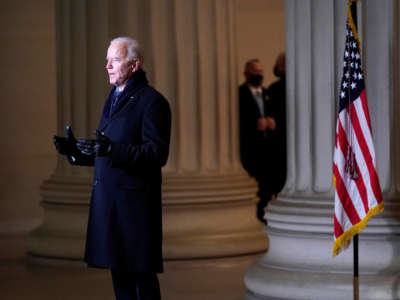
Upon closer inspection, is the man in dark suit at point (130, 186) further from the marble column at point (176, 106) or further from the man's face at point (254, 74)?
the man's face at point (254, 74)

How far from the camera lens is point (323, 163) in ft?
26.3

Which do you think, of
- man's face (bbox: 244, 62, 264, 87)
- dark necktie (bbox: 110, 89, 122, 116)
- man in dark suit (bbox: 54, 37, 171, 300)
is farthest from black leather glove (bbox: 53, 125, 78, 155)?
man's face (bbox: 244, 62, 264, 87)

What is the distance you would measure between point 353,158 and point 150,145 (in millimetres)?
1542

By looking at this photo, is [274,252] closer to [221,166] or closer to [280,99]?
[221,166]

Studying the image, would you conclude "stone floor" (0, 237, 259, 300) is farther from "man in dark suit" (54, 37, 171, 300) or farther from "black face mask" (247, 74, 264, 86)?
"black face mask" (247, 74, 264, 86)

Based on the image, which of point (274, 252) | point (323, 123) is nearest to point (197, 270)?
point (274, 252)

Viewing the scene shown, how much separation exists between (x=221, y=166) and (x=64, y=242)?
6.25 feet

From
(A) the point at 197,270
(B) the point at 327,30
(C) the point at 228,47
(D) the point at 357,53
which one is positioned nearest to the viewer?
(D) the point at 357,53

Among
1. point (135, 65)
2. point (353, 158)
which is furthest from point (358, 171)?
point (135, 65)

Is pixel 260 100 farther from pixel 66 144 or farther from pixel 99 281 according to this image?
pixel 66 144

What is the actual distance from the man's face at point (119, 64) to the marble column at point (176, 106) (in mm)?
4526

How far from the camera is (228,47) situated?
37.2 ft

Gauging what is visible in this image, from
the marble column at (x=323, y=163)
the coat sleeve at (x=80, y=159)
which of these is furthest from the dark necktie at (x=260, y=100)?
the coat sleeve at (x=80, y=159)

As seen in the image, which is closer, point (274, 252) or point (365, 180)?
point (365, 180)
